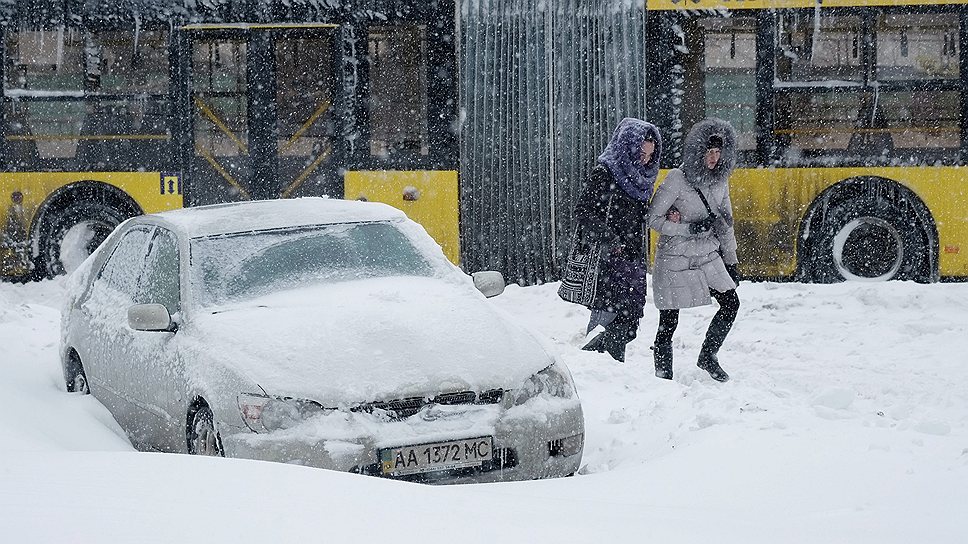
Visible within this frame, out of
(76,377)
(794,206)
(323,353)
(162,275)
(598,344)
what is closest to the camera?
(323,353)

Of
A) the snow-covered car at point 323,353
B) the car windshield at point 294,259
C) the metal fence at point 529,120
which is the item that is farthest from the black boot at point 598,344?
the metal fence at point 529,120

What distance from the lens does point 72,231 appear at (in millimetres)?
13055

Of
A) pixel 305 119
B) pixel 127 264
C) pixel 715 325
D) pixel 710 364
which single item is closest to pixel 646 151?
pixel 715 325

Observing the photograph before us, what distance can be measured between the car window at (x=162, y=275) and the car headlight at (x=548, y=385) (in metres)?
1.74

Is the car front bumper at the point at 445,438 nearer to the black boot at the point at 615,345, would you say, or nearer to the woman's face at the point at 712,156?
the woman's face at the point at 712,156

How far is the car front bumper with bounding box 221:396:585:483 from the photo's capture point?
4.99 meters

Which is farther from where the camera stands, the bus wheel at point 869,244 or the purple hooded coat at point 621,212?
the bus wheel at point 869,244

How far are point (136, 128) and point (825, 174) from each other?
6.69m

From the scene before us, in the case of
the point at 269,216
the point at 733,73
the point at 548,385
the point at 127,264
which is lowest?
the point at 548,385

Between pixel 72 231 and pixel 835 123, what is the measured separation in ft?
24.6

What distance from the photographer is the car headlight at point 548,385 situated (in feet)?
17.6

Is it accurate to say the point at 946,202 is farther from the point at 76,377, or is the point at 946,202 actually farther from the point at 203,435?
the point at 203,435

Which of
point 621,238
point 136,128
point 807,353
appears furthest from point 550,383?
point 136,128

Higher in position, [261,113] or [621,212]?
[261,113]
